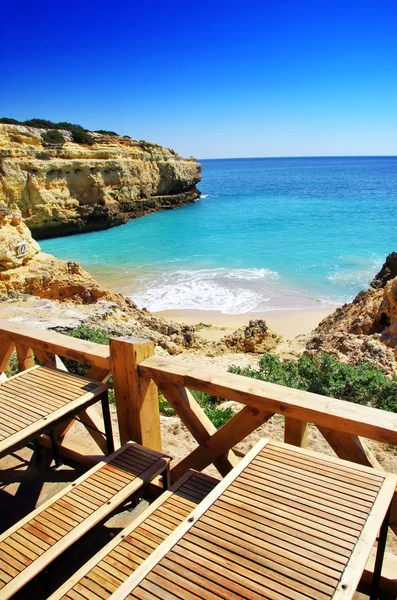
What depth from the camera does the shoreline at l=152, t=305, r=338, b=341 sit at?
1286 cm

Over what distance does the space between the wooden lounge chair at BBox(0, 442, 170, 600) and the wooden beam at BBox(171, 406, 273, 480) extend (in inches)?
6.5

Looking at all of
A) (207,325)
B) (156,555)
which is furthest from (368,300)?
(156,555)

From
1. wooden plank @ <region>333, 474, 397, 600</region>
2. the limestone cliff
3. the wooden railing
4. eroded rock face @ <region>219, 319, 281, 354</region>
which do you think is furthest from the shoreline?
the limestone cliff

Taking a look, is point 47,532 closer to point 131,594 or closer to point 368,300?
point 131,594

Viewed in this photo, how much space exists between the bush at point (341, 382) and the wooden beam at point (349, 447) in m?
3.41

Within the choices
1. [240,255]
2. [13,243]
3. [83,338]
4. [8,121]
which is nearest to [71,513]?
[83,338]

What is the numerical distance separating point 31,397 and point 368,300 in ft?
28.2

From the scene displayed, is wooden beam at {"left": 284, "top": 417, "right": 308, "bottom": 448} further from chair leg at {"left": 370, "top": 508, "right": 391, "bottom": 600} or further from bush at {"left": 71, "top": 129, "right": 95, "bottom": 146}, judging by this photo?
bush at {"left": 71, "top": 129, "right": 95, "bottom": 146}

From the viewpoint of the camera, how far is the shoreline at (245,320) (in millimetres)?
12859

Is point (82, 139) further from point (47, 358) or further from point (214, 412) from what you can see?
point (47, 358)

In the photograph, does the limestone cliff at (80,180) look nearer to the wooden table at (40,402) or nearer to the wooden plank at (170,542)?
the wooden table at (40,402)

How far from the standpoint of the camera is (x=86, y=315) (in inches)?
395

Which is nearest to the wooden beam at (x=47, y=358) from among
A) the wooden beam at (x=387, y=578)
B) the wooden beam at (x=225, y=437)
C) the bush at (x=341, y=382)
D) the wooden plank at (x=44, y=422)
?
the wooden plank at (x=44, y=422)

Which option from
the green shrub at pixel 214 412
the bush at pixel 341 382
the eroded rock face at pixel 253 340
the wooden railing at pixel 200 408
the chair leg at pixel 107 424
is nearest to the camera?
the wooden railing at pixel 200 408
